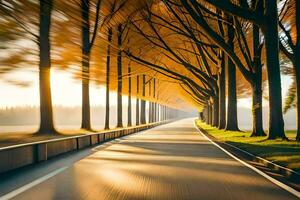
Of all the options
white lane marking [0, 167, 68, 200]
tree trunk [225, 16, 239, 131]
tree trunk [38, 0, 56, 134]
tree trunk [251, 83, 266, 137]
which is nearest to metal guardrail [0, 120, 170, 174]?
white lane marking [0, 167, 68, 200]

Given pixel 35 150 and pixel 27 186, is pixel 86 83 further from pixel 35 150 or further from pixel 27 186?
pixel 27 186

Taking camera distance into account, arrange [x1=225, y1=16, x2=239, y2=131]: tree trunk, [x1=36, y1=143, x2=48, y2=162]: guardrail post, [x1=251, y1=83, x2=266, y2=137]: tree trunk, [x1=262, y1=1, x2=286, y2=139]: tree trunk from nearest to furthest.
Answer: [x1=36, y1=143, x2=48, y2=162]: guardrail post < [x1=262, y1=1, x2=286, y2=139]: tree trunk < [x1=251, y1=83, x2=266, y2=137]: tree trunk < [x1=225, y1=16, x2=239, y2=131]: tree trunk

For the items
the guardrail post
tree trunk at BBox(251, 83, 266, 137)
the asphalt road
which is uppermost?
tree trunk at BBox(251, 83, 266, 137)

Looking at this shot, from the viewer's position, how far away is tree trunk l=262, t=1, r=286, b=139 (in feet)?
78.5

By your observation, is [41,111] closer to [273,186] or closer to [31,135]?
[31,135]

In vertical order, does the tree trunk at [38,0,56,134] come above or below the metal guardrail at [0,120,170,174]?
above

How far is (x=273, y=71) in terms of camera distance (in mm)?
24094

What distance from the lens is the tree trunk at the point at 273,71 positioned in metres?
23.9

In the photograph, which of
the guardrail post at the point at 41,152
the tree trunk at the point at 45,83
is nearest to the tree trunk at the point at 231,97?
the tree trunk at the point at 45,83

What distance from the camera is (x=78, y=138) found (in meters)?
23.3

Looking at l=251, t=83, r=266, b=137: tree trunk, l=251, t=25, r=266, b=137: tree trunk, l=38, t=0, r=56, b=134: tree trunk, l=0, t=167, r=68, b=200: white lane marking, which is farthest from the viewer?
l=251, t=83, r=266, b=137: tree trunk

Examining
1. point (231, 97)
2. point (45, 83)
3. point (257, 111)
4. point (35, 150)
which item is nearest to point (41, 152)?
point (35, 150)

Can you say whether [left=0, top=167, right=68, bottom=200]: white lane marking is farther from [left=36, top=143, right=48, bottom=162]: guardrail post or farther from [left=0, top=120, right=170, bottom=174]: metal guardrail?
[left=36, top=143, right=48, bottom=162]: guardrail post

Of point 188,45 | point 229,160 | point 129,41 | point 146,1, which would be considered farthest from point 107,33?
point 229,160
